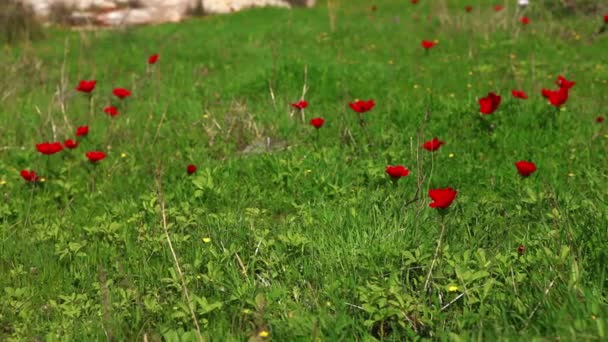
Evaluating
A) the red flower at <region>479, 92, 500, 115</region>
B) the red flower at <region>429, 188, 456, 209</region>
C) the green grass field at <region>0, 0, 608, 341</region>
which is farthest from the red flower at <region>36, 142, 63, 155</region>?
the red flower at <region>479, 92, 500, 115</region>

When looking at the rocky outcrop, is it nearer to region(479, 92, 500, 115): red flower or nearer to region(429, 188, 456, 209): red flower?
region(479, 92, 500, 115): red flower

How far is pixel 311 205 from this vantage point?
132 inches

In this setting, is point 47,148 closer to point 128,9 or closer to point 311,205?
point 311,205

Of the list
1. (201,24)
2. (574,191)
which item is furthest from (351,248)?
(201,24)

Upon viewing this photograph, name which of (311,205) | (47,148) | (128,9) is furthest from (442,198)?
(128,9)

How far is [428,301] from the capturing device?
229 centimetres

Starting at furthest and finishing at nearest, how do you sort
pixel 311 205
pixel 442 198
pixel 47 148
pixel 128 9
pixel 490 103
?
1. pixel 128 9
2. pixel 490 103
3. pixel 47 148
4. pixel 311 205
5. pixel 442 198

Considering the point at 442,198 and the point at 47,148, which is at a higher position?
the point at 442,198

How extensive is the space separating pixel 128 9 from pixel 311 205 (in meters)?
9.99

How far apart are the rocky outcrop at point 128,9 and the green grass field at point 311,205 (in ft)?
16.3

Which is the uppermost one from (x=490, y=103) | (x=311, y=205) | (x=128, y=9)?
(x=490, y=103)

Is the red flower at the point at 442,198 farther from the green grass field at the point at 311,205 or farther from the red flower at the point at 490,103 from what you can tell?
the red flower at the point at 490,103

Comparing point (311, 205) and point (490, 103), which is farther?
point (490, 103)

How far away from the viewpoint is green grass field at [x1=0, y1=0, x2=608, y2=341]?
2180mm
